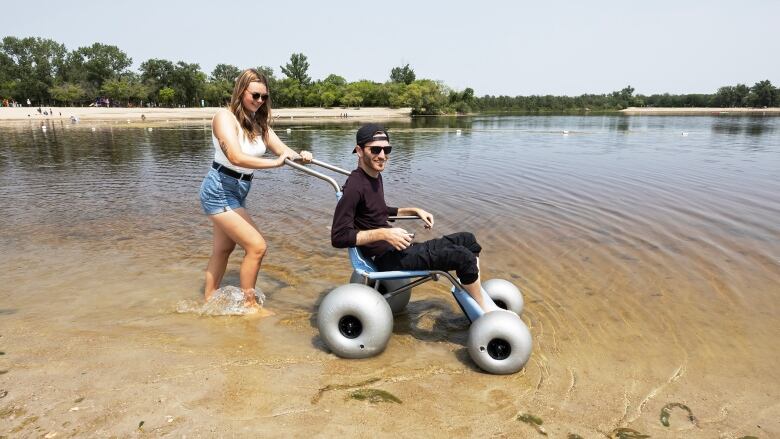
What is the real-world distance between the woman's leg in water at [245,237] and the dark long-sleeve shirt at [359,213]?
1089mm

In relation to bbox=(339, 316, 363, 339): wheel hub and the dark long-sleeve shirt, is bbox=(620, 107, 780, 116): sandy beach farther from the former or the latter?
bbox=(339, 316, 363, 339): wheel hub

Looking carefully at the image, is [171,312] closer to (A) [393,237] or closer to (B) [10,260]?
(A) [393,237]

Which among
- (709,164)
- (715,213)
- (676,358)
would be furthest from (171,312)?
(709,164)

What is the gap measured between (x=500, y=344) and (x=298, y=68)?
151 m

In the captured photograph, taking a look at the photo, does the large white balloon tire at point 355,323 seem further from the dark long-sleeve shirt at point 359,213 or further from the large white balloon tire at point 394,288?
the large white balloon tire at point 394,288

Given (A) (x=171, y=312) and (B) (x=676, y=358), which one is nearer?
(B) (x=676, y=358)

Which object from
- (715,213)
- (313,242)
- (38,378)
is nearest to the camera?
(38,378)

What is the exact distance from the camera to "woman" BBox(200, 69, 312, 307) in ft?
15.1

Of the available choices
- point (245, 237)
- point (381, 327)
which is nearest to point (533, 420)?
point (381, 327)

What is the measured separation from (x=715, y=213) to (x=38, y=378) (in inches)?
462

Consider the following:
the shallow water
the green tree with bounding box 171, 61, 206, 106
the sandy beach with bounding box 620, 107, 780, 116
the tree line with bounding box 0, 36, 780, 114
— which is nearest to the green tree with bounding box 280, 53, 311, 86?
the tree line with bounding box 0, 36, 780, 114

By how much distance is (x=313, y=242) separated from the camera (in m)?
8.48

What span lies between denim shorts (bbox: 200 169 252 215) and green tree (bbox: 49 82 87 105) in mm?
121077

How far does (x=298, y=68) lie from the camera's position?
145 m
